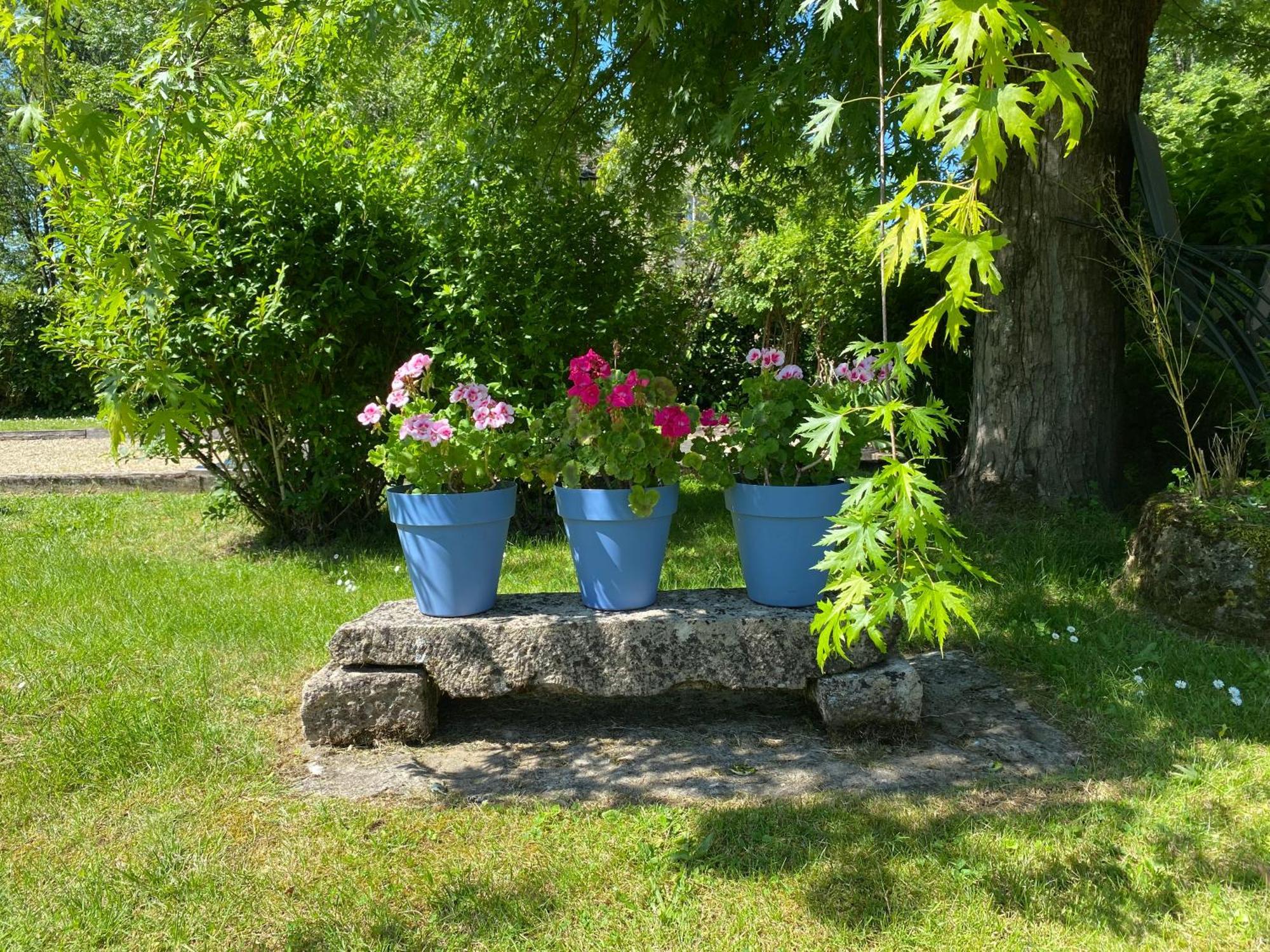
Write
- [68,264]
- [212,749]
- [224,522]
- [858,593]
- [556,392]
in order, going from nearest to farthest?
[858,593] → [212,749] → [68,264] → [556,392] → [224,522]

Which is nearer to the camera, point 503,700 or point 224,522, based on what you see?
point 503,700

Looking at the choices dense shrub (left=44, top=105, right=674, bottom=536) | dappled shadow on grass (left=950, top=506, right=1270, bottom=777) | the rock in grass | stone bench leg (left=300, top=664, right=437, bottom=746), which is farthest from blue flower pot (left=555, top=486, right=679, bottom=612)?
the rock in grass

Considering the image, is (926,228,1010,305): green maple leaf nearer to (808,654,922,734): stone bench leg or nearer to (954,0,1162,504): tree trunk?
(808,654,922,734): stone bench leg

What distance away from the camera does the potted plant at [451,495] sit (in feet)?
10.4

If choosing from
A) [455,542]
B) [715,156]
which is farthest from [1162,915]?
[715,156]

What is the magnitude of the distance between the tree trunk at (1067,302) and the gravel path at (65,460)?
670cm

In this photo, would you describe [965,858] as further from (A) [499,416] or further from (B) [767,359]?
(A) [499,416]

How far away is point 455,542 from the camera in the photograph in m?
3.19

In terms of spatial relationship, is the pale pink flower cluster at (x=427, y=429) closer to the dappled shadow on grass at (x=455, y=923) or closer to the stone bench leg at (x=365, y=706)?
the stone bench leg at (x=365, y=706)

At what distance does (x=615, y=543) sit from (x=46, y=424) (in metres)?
13.5

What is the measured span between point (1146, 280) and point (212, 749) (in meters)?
4.20

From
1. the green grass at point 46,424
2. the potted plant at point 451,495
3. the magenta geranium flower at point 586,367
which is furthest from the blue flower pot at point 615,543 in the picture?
the green grass at point 46,424

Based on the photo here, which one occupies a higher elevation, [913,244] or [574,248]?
[574,248]

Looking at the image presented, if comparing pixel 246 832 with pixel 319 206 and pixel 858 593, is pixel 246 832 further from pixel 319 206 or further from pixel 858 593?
pixel 319 206
